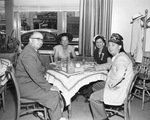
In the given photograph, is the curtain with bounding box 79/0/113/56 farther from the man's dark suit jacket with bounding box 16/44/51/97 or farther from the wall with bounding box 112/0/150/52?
the man's dark suit jacket with bounding box 16/44/51/97

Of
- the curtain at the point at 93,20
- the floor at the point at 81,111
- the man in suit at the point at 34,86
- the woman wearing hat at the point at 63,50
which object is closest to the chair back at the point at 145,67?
the floor at the point at 81,111

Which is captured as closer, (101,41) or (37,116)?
(37,116)

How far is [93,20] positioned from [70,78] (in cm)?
216

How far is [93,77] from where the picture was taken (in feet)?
8.25

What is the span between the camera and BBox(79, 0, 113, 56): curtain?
4016 mm

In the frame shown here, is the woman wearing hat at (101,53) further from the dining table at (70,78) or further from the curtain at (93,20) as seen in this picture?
the curtain at (93,20)

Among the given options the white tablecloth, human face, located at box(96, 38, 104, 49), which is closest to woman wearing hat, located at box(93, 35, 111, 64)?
human face, located at box(96, 38, 104, 49)

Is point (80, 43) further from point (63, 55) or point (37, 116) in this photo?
point (37, 116)

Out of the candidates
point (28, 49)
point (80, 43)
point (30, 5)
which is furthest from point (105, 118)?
point (30, 5)

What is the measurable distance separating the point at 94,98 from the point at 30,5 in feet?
9.93

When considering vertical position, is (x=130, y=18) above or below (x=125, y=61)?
above

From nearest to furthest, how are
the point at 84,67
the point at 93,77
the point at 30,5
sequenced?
the point at 93,77, the point at 84,67, the point at 30,5

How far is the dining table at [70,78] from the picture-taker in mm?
2295

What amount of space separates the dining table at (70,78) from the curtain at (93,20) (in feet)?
5.37
